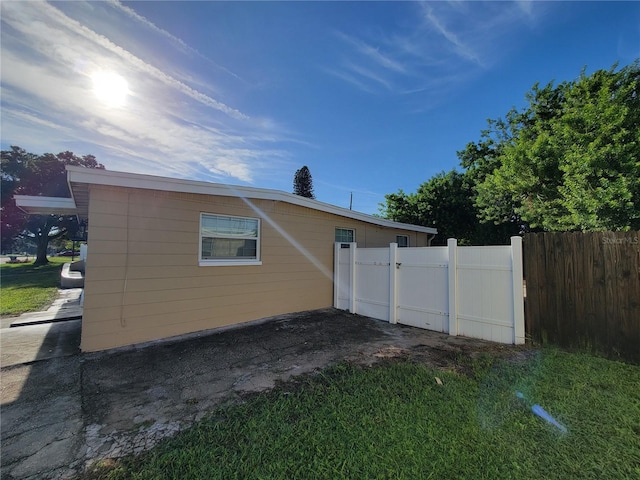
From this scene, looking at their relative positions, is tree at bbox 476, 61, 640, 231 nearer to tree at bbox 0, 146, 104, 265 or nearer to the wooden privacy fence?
the wooden privacy fence

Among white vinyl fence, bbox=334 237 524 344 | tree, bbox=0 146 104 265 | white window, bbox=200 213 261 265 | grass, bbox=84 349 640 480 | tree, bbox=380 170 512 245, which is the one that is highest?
tree, bbox=0 146 104 265

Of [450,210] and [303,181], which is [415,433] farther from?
[303,181]

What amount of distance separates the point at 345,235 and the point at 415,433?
6.40 meters

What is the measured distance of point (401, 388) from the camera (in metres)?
3.02

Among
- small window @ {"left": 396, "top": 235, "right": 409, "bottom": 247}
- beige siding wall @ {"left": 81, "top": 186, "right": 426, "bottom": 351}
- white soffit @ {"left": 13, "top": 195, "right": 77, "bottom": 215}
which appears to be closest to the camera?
beige siding wall @ {"left": 81, "top": 186, "right": 426, "bottom": 351}

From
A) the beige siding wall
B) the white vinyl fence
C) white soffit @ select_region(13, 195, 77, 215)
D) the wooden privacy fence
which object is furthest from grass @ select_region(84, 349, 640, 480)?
white soffit @ select_region(13, 195, 77, 215)

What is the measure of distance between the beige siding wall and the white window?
139 millimetres

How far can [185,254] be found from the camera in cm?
526

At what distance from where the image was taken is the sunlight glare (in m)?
4.78

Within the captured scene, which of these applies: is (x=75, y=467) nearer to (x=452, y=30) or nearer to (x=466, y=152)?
(x=452, y=30)

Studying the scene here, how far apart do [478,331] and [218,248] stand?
5.24m

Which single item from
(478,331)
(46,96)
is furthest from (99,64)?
(478,331)

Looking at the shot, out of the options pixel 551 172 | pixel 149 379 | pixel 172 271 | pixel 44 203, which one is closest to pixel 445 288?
pixel 149 379

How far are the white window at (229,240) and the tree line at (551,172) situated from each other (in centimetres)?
1007
